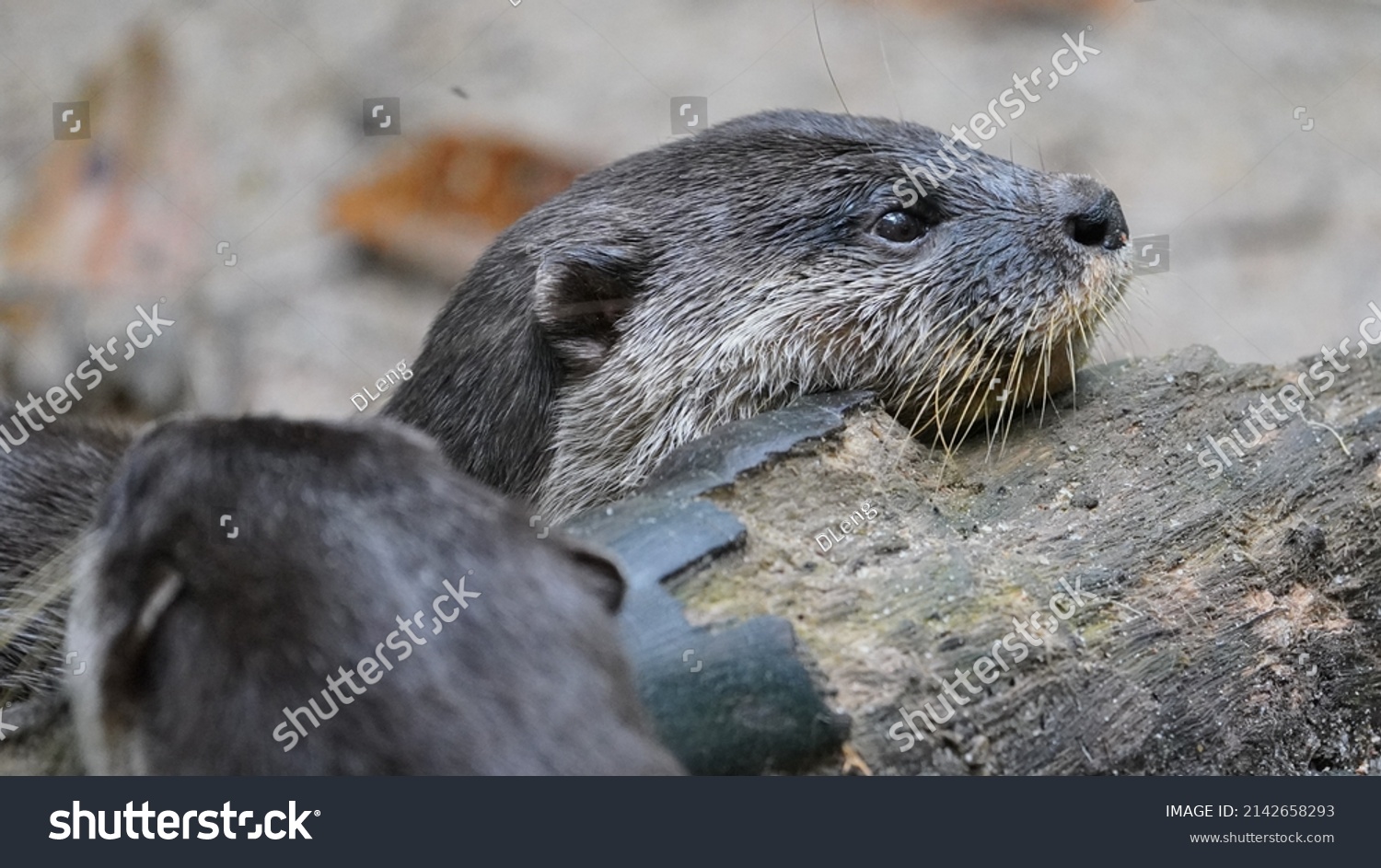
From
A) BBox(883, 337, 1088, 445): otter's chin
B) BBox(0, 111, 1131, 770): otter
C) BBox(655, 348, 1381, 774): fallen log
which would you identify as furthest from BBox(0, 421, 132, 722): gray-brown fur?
BBox(883, 337, 1088, 445): otter's chin

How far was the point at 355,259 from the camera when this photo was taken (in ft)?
18.7

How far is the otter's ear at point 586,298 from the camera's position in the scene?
276 cm

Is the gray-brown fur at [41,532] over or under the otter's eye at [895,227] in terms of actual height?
under

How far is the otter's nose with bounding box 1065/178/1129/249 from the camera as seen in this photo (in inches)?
112

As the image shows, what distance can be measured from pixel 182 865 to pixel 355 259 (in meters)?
4.22


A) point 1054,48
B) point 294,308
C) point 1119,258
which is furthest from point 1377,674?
point 1054,48

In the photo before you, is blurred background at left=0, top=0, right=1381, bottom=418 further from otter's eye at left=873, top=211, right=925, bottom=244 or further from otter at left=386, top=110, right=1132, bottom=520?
otter's eye at left=873, top=211, right=925, bottom=244

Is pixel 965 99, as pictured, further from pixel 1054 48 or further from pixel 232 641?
pixel 232 641

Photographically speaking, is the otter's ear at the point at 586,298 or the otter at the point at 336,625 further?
the otter's ear at the point at 586,298

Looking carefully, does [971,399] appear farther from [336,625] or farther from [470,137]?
[470,137]

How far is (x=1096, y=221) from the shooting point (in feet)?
9.39

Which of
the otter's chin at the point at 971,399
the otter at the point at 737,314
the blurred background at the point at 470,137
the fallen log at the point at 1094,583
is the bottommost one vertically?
the fallen log at the point at 1094,583

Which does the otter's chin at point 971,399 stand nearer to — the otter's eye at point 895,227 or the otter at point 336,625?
the otter's eye at point 895,227

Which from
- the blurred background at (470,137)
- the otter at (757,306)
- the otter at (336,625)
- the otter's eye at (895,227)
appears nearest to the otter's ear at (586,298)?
the otter at (757,306)
